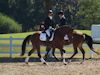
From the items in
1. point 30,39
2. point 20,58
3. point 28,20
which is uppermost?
point 30,39

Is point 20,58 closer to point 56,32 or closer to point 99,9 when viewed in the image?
point 56,32

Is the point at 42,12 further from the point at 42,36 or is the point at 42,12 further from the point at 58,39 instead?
the point at 42,36

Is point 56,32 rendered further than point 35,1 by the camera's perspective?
No

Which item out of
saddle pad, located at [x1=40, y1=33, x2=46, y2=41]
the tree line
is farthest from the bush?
saddle pad, located at [x1=40, y1=33, x2=46, y2=41]

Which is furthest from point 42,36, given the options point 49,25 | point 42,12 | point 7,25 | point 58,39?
point 42,12

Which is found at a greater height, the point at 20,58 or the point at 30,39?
the point at 30,39

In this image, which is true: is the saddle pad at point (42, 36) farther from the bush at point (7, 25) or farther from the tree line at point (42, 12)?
the bush at point (7, 25)

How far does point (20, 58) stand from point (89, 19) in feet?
159

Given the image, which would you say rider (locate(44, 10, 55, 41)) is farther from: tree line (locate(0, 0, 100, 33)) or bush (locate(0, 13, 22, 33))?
bush (locate(0, 13, 22, 33))

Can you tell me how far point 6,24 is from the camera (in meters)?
71.1

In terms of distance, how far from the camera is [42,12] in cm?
7994

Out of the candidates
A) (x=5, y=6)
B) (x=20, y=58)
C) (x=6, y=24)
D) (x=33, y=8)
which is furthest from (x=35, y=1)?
(x=20, y=58)

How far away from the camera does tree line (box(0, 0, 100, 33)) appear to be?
69581 mm

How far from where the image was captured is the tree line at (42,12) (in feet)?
228
